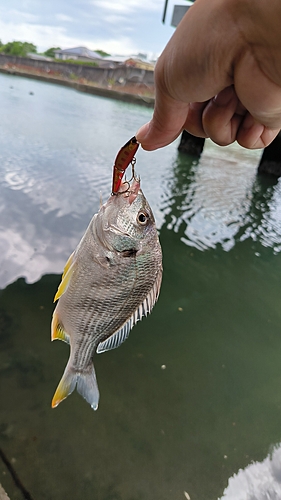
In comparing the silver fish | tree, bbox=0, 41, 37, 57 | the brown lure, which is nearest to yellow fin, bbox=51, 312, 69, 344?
A: the silver fish

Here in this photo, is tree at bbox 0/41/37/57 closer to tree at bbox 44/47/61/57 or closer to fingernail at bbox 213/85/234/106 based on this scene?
tree at bbox 44/47/61/57

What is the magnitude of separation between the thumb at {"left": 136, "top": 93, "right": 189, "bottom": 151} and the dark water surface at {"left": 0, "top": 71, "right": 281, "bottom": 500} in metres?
1.92

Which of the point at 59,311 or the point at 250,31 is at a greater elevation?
the point at 250,31

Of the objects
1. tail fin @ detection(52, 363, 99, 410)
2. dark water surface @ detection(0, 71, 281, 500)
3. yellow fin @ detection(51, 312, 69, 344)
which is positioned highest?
yellow fin @ detection(51, 312, 69, 344)

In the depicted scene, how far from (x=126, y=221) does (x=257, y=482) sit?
2.09 metres

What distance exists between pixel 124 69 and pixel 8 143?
101ft

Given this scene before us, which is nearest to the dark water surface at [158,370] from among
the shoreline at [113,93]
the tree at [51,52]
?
the shoreline at [113,93]

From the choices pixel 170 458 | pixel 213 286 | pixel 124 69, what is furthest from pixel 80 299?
pixel 124 69

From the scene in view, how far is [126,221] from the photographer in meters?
1.50

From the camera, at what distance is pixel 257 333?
143 inches

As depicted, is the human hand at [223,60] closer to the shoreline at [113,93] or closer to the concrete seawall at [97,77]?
the shoreline at [113,93]

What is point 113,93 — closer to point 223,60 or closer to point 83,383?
point 83,383

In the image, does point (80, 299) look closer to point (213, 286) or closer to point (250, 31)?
point (250, 31)

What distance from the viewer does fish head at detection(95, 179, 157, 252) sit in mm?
1503
